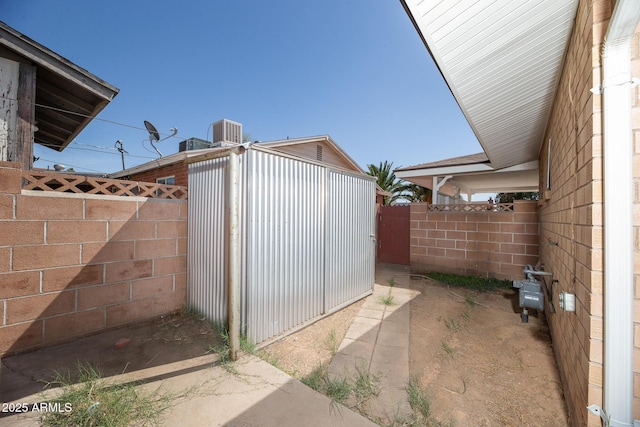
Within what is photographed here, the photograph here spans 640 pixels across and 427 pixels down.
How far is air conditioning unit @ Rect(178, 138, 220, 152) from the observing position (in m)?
8.24

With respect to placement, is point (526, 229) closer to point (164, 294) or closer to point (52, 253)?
point (164, 294)

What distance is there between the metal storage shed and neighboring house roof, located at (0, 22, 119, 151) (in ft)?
7.03

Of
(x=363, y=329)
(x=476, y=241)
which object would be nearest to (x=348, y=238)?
(x=363, y=329)

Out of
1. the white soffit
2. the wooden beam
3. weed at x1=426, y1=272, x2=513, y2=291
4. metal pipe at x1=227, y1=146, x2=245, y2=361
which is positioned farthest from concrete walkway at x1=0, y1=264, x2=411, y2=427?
weed at x1=426, y1=272, x2=513, y2=291

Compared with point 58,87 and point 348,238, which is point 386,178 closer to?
point 348,238

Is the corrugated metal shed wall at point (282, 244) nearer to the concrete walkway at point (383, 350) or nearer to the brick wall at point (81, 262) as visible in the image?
the concrete walkway at point (383, 350)

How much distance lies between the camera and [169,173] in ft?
26.7

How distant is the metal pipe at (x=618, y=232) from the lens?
4.35 feet

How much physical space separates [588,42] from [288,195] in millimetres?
2860

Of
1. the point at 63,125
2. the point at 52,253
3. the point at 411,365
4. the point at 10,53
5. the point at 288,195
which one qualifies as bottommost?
the point at 411,365

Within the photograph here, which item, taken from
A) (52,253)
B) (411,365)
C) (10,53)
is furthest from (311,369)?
(10,53)

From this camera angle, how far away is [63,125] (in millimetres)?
4746

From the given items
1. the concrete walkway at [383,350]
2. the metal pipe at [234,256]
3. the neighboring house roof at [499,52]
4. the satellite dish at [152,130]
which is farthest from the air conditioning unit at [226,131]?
the neighboring house roof at [499,52]

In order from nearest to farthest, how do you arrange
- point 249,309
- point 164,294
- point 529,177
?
point 249,309 → point 164,294 → point 529,177
